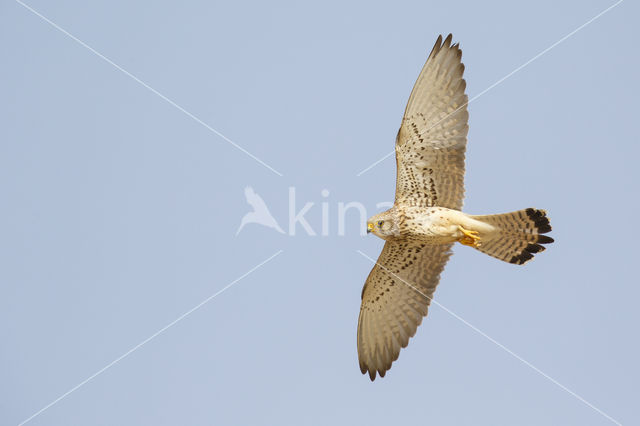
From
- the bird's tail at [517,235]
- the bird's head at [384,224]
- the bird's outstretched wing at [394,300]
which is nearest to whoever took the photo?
the bird's tail at [517,235]

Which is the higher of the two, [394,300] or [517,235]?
[517,235]

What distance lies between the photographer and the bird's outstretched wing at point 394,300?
11.8 meters

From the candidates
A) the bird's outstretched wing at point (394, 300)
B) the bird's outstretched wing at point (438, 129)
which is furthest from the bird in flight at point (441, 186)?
the bird's outstretched wing at point (394, 300)

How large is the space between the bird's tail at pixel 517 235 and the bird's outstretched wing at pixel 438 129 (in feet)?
1.98

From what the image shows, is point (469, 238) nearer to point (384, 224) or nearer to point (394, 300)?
point (384, 224)

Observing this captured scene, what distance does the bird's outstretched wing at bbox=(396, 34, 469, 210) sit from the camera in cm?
1096

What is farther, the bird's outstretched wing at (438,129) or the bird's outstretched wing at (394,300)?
the bird's outstretched wing at (394,300)

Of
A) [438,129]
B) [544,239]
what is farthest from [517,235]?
[438,129]

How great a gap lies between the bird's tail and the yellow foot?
4.9 inches

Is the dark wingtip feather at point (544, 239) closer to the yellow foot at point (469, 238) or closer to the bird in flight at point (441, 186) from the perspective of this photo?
the bird in flight at point (441, 186)

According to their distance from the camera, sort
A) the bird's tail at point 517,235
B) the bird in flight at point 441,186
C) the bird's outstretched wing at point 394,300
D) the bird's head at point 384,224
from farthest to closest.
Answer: the bird's outstretched wing at point 394,300, the bird's head at point 384,224, the bird in flight at point 441,186, the bird's tail at point 517,235

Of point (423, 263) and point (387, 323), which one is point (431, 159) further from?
point (387, 323)

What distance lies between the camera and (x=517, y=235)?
10898mm

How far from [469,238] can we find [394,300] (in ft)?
5.57
